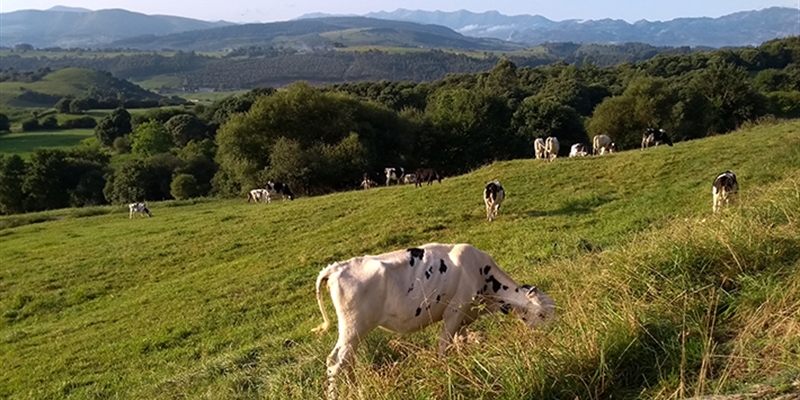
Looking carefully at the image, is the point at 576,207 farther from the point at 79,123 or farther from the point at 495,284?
the point at 79,123

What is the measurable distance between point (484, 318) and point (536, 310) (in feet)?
2.55

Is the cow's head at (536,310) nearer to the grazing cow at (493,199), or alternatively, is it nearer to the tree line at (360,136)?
the grazing cow at (493,199)

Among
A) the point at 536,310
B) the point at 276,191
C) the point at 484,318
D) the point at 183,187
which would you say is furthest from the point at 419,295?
the point at 183,187

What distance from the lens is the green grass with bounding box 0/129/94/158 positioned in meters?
88.1

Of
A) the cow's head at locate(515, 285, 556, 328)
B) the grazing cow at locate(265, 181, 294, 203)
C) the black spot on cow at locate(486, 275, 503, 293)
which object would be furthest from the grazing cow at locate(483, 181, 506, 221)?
the grazing cow at locate(265, 181, 294, 203)

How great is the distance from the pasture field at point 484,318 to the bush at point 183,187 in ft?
76.6

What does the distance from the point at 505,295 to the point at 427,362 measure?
236 cm

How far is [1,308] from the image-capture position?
17.4 meters

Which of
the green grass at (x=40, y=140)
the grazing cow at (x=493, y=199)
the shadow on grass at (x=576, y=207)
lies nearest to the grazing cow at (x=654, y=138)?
the shadow on grass at (x=576, y=207)

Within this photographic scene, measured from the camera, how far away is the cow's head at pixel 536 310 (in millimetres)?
6418

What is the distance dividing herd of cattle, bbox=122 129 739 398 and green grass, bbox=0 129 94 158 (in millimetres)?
92254

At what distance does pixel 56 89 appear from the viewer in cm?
17812

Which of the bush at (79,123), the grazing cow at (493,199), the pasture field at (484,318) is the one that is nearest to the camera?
the pasture field at (484,318)

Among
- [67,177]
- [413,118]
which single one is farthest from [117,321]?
[67,177]
